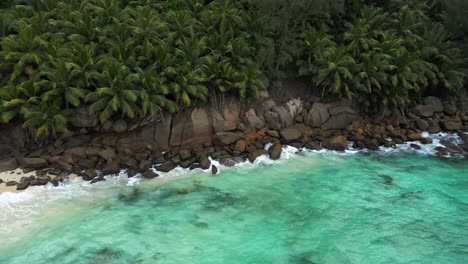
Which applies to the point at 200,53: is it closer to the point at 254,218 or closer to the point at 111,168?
the point at 111,168

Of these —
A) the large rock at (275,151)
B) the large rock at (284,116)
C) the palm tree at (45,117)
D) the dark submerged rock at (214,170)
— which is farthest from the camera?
the large rock at (284,116)

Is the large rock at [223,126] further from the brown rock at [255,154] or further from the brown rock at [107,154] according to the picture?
the brown rock at [107,154]

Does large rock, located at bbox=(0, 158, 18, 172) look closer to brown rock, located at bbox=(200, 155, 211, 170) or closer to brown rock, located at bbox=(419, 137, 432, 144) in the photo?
brown rock, located at bbox=(200, 155, 211, 170)

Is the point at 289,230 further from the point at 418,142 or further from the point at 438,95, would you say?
the point at 438,95

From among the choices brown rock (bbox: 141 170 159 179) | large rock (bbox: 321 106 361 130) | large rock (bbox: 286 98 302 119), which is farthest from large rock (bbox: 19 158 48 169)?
large rock (bbox: 321 106 361 130)

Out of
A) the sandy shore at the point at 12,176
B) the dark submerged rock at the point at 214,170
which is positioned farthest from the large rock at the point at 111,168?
the dark submerged rock at the point at 214,170

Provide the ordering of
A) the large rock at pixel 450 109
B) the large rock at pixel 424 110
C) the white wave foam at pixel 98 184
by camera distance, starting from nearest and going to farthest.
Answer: the white wave foam at pixel 98 184
the large rock at pixel 424 110
the large rock at pixel 450 109
